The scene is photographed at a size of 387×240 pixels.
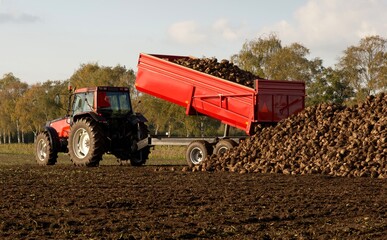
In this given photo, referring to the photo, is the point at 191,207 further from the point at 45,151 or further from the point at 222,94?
the point at 45,151

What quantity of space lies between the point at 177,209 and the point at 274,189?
339 centimetres

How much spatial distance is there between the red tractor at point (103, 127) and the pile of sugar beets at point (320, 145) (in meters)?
2.43

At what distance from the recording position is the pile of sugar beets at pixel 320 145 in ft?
58.6

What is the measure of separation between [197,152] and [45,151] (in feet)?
16.7

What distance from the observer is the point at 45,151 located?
22.5 metres

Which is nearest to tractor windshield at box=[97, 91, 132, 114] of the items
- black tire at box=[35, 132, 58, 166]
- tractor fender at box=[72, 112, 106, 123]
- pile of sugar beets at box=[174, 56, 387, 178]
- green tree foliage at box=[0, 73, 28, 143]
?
tractor fender at box=[72, 112, 106, 123]

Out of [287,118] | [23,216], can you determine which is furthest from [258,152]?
[23,216]

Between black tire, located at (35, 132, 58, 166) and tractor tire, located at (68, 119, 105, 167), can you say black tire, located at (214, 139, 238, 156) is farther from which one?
black tire, located at (35, 132, 58, 166)

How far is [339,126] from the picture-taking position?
19516mm

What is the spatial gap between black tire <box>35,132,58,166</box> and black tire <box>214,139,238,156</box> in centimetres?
533

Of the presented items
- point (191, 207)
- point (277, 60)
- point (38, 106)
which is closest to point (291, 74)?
point (277, 60)

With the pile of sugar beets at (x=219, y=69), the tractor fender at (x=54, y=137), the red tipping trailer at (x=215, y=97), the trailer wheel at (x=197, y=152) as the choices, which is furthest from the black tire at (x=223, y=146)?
the tractor fender at (x=54, y=137)

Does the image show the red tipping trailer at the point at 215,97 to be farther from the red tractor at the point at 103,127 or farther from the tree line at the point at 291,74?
the tree line at the point at 291,74

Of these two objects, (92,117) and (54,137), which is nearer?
(92,117)
